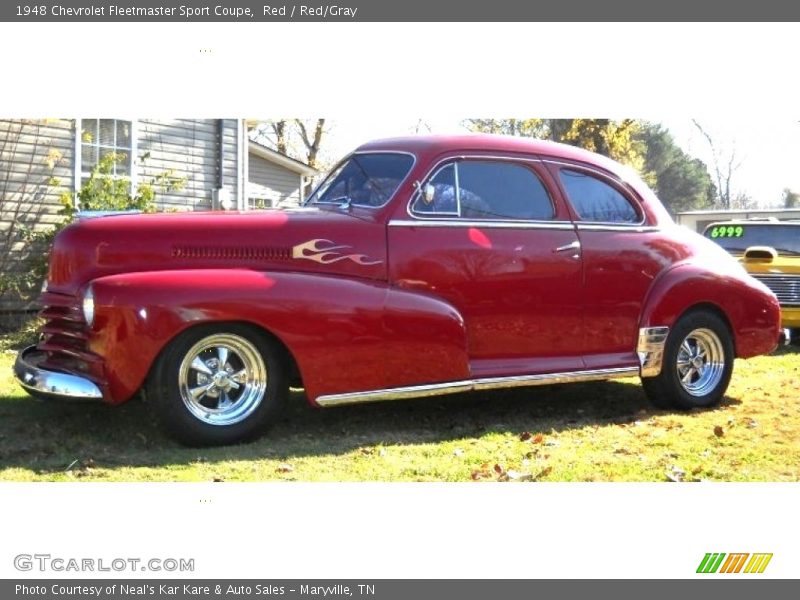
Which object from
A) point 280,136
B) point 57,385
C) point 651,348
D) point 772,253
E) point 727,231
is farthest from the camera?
point 280,136

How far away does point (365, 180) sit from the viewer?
5902 millimetres

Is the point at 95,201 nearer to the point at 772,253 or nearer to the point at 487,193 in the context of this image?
the point at 487,193

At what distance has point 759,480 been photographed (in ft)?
15.5

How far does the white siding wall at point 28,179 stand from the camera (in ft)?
34.8

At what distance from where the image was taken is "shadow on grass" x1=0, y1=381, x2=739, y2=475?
479 centimetres

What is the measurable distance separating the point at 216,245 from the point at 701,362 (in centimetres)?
413

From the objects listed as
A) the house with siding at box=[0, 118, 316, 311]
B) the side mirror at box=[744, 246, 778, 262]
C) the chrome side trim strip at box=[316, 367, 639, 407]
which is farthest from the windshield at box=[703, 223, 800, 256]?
the house with siding at box=[0, 118, 316, 311]

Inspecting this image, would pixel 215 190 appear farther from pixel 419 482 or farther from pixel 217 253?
pixel 419 482

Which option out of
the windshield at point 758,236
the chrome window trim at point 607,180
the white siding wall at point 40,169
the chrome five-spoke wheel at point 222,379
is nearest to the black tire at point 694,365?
the chrome window trim at point 607,180

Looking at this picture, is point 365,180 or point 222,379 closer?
point 222,379

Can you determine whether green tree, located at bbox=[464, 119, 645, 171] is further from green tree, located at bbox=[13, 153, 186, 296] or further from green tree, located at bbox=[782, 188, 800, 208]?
green tree, located at bbox=[782, 188, 800, 208]

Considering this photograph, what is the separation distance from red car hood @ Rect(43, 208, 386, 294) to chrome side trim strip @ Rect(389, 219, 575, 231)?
0.21 metres

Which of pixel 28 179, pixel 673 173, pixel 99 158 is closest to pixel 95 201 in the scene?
pixel 28 179

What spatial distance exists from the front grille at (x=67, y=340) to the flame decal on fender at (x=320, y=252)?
1.36 meters
